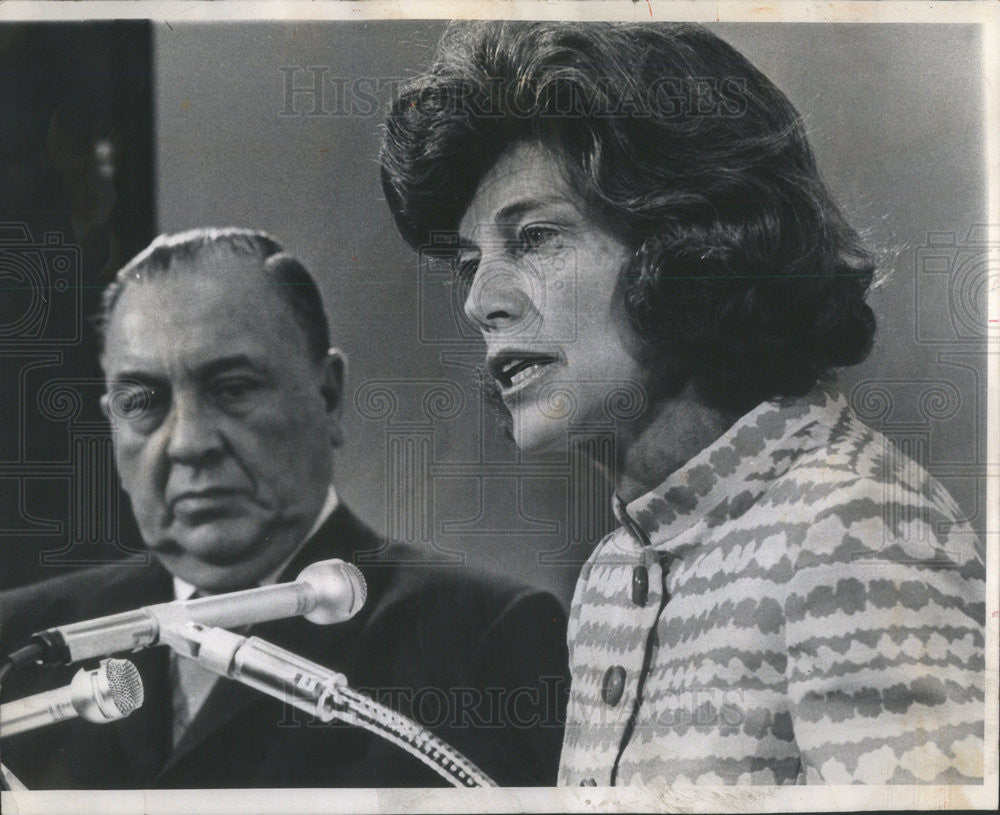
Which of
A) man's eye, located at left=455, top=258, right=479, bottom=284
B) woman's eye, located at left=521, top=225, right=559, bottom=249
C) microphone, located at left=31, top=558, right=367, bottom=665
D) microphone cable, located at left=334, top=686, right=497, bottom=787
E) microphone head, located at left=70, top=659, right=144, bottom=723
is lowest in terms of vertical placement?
microphone cable, located at left=334, top=686, right=497, bottom=787

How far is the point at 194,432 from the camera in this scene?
327 centimetres

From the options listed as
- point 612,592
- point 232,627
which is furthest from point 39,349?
point 612,592

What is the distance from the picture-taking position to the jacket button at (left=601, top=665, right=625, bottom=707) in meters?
3.15

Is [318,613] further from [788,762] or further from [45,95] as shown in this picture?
[45,95]

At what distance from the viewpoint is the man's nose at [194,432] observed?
327 cm

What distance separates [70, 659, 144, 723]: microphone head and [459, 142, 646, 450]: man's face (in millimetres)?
1271

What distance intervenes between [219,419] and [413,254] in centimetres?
71

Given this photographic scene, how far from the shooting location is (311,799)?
3.28 meters

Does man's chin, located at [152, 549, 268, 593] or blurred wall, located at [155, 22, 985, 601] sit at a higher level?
blurred wall, located at [155, 22, 985, 601]

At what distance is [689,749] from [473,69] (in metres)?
1.94

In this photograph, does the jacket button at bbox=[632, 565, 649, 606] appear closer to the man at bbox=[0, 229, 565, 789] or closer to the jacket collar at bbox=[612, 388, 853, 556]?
the jacket collar at bbox=[612, 388, 853, 556]

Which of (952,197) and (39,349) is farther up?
(952,197)
